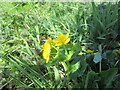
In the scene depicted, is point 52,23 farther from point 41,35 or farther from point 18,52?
point 18,52

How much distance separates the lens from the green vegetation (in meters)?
0.96

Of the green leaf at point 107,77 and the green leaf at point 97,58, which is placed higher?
the green leaf at point 97,58

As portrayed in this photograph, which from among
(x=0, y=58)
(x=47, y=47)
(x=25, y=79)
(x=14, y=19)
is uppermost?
(x=14, y=19)

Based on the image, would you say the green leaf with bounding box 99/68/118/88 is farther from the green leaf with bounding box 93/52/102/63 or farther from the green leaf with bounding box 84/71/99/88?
the green leaf with bounding box 93/52/102/63

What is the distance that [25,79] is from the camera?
3.60 feet

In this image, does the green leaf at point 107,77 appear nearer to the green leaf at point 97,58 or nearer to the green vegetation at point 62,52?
the green vegetation at point 62,52

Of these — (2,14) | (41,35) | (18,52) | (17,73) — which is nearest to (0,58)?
(18,52)

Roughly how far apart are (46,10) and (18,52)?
107 centimetres

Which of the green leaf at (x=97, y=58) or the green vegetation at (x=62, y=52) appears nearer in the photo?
the green vegetation at (x=62, y=52)

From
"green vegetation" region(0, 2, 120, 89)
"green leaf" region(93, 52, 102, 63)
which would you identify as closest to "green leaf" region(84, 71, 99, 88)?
"green vegetation" region(0, 2, 120, 89)

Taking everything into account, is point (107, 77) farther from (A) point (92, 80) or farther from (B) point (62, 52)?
(B) point (62, 52)

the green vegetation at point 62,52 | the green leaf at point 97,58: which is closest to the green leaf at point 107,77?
the green vegetation at point 62,52

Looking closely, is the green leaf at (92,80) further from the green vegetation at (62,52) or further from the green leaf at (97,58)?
Answer: the green leaf at (97,58)

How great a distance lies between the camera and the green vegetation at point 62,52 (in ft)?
3.14
